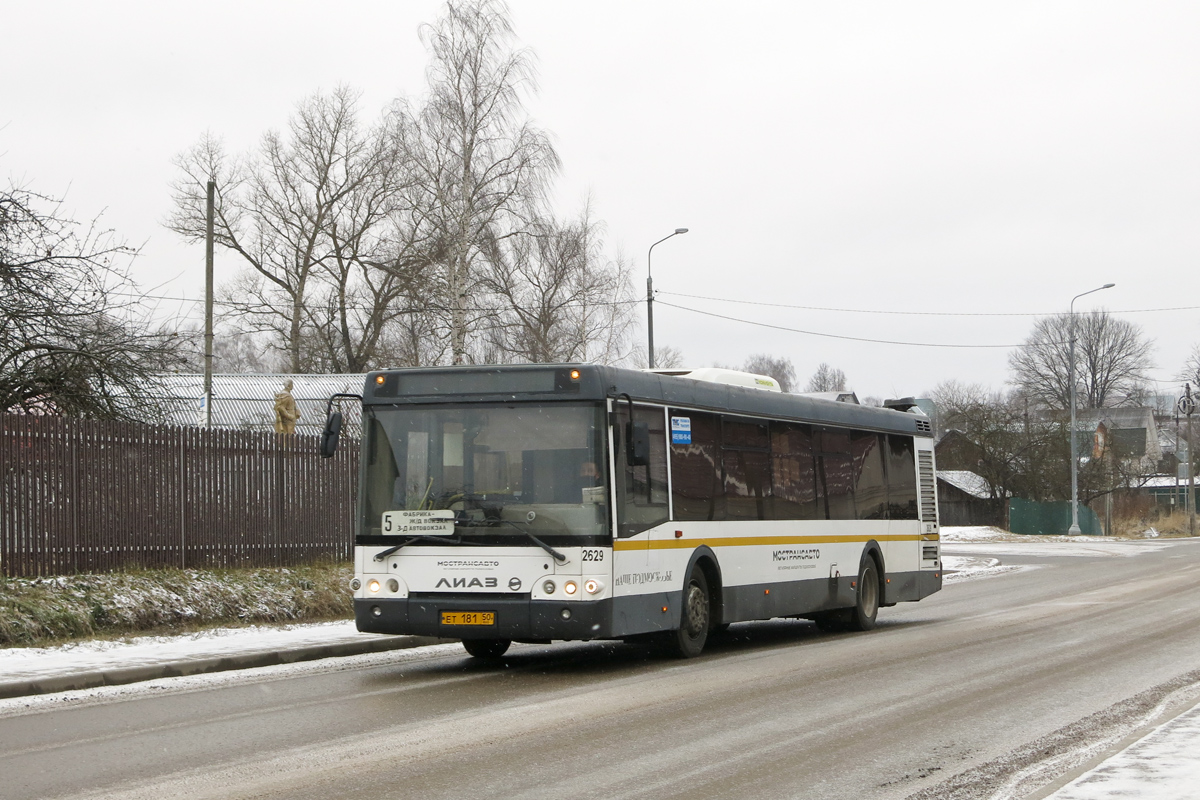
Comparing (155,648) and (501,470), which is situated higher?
(501,470)

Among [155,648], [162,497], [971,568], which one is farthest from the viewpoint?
[971,568]

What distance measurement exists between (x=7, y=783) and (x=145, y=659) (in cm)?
522

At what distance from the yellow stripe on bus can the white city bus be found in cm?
3

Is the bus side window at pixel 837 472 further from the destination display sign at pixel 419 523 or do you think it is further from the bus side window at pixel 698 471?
the destination display sign at pixel 419 523

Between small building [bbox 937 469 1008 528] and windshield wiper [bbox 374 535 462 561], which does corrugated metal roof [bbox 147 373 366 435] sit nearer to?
windshield wiper [bbox 374 535 462 561]

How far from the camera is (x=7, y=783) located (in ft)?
23.3

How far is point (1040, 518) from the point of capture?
6138 centimetres

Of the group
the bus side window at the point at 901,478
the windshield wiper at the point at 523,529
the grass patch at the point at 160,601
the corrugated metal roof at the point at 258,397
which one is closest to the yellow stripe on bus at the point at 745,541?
the bus side window at the point at 901,478

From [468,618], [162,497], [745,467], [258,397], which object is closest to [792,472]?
[745,467]

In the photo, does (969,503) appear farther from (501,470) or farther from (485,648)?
(501,470)

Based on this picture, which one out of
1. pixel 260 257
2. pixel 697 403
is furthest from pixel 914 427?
pixel 260 257

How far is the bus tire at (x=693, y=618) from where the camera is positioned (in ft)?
42.9

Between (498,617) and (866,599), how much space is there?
268 inches

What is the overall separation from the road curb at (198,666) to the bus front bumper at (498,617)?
30.1 inches
